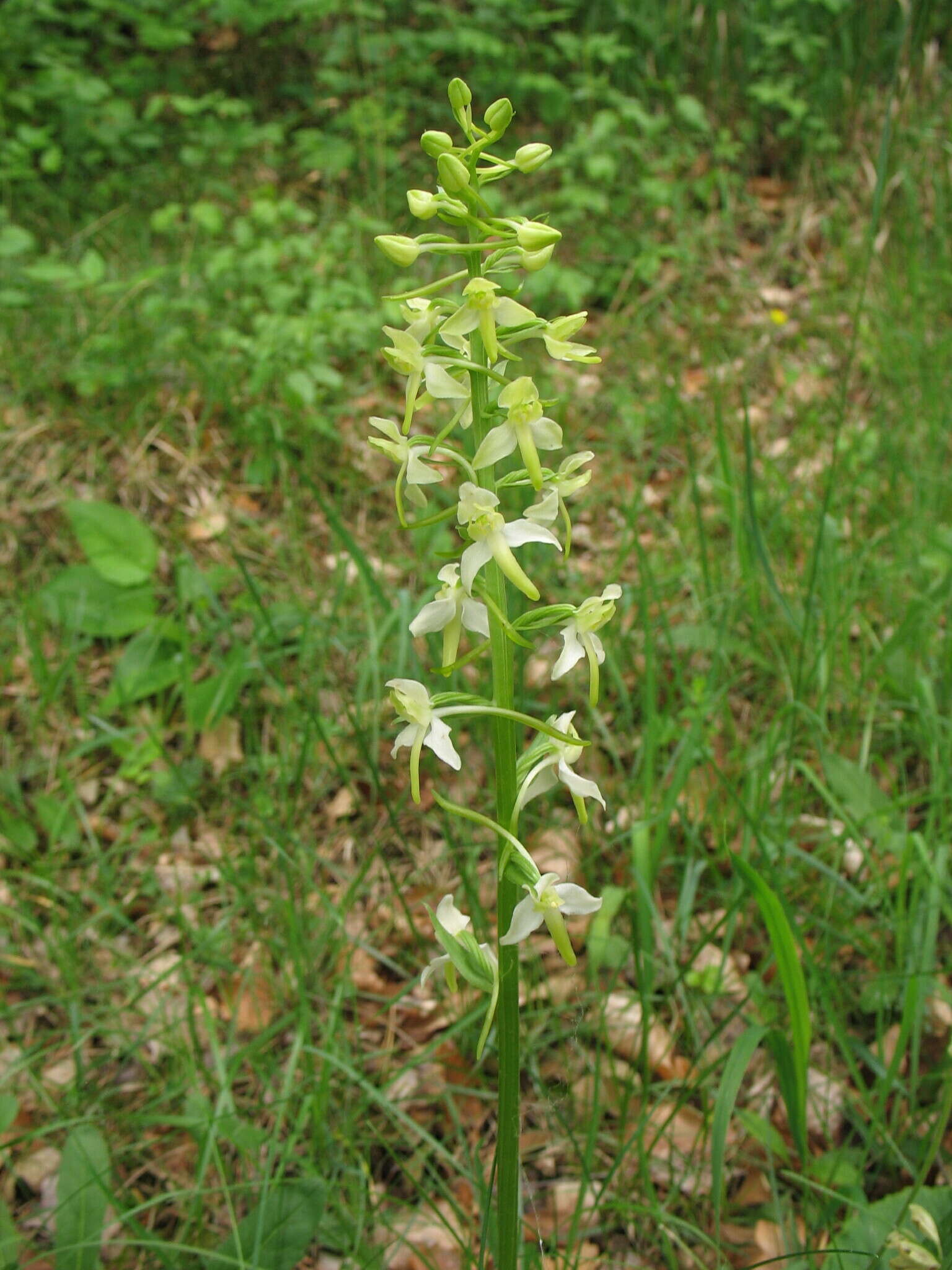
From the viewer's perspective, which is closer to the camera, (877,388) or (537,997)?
(537,997)

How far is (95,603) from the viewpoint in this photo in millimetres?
2791

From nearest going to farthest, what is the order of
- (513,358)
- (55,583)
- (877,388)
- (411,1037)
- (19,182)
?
1. (513,358)
2. (411,1037)
3. (55,583)
4. (877,388)
5. (19,182)

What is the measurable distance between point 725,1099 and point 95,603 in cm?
216

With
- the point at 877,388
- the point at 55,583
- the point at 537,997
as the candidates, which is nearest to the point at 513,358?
the point at 537,997

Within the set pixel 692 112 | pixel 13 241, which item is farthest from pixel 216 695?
pixel 692 112

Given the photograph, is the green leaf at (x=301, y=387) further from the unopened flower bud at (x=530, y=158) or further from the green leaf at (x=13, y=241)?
the unopened flower bud at (x=530, y=158)

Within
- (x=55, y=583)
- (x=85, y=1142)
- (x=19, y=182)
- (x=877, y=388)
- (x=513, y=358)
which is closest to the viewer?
(x=513, y=358)

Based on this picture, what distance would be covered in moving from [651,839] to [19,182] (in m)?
4.55

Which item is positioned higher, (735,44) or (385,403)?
(735,44)

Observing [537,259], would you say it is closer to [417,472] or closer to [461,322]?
[461,322]

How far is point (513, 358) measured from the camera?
115 cm

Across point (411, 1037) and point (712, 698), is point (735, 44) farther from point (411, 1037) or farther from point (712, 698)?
point (411, 1037)

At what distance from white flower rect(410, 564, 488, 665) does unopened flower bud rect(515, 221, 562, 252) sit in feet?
1.24

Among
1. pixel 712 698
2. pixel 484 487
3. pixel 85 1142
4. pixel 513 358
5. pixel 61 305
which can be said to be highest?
pixel 513 358
